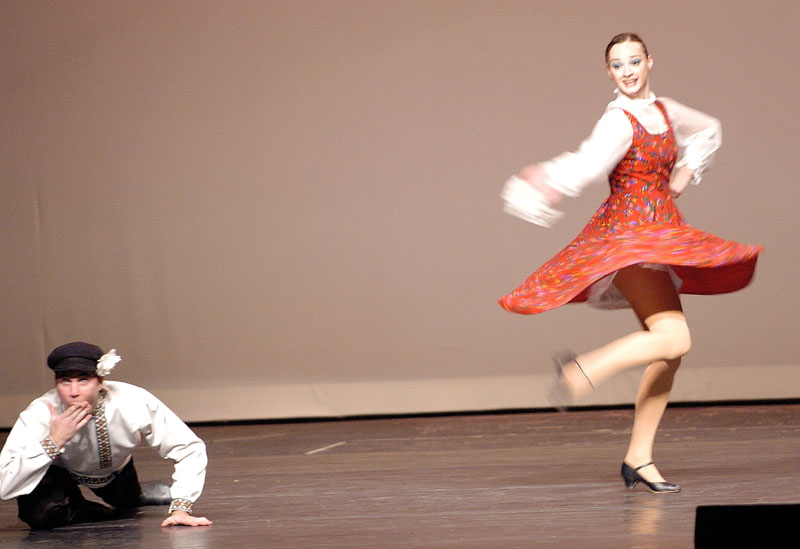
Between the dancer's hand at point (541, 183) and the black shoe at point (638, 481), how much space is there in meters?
0.76

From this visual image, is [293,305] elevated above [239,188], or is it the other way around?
[239,188]

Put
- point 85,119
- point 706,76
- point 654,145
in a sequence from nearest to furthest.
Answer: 1. point 654,145
2. point 706,76
3. point 85,119

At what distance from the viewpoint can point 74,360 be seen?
2.46m

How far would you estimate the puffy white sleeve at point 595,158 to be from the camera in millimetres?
2432

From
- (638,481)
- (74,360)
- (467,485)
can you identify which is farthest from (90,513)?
(638,481)

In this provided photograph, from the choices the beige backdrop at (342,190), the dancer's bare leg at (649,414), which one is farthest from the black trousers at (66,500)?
the beige backdrop at (342,190)

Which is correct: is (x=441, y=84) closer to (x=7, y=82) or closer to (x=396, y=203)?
(x=396, y=203)

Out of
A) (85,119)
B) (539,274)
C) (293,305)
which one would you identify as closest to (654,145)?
(539,274)

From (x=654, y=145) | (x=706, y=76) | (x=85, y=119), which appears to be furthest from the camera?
(x=85, y=119)

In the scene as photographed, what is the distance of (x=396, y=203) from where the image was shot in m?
4.95

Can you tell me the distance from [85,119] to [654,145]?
3.30 metres

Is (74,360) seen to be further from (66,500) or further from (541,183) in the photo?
(541,183)

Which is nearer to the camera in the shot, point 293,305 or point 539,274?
point 539,274

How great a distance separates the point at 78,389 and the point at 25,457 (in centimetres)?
20
